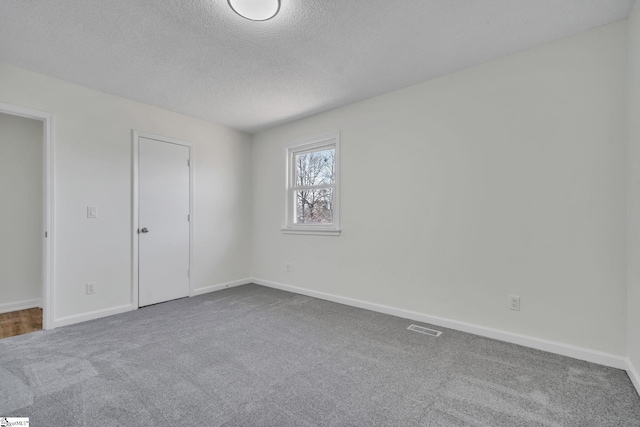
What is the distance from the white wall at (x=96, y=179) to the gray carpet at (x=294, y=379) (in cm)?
50

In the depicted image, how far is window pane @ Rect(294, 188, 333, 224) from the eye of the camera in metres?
4.00

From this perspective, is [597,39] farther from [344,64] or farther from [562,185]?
[344,64]

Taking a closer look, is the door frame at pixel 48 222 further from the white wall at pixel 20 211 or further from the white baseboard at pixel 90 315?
the white wall at pixel 20 211

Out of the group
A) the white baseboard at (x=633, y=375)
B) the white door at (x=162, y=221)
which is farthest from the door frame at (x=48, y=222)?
the white baseboard at (x=633, y=375)

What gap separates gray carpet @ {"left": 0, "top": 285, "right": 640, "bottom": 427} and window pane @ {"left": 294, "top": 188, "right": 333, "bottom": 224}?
1562 mm

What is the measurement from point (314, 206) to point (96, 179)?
8.38 ft

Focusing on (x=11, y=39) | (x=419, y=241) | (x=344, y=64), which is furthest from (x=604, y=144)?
(x=11, y=39)

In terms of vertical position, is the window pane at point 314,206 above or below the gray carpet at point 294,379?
above

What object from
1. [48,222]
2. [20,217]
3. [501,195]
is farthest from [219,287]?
[501,195]

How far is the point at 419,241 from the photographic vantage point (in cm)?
307

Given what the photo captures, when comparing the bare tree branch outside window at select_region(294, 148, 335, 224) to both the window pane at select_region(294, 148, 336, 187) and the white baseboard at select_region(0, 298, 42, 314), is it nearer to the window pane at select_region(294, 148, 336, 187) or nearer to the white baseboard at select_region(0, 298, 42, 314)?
the window pane at select_region(294, 148, 336, 187)

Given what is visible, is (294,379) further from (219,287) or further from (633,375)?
(219,287)

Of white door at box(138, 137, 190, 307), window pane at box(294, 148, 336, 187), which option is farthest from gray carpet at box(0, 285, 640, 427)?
window pane at box(294, 148, 336, 187)

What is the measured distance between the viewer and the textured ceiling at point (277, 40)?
198 cm
